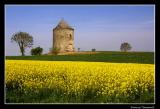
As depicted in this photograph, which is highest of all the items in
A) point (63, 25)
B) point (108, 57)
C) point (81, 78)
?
point (63, 25)

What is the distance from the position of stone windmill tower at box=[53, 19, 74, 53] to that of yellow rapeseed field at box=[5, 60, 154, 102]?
1.82ft

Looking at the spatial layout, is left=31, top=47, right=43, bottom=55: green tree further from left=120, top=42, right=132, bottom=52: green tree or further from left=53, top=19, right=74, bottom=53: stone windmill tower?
left=120, top=42, right=132, bottom=52: green tree

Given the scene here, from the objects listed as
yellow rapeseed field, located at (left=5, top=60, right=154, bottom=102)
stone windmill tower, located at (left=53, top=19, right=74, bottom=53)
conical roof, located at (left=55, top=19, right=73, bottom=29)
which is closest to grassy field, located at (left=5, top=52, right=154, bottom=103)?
yellow rapeseed field, located at (left=5, top=60, right=154, bottom=102)

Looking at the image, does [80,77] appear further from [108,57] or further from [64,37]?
[108,57]

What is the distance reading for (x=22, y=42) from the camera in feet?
34.9

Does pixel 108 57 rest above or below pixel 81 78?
above

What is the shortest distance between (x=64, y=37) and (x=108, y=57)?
1353mm

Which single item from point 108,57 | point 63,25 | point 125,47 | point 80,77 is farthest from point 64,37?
point 125,47

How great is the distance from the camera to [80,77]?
1078cm

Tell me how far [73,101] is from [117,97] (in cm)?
100

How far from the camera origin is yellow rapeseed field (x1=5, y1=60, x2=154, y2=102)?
10.5 meters
